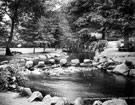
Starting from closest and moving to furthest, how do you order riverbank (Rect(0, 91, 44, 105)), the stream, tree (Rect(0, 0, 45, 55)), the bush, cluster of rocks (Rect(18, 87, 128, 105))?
cluster of rocks (Rect(18, 87, 128, 105)) < riverbank (Rect(0, 91, 44, 105)) < the stream < the bush < tree (Rect(0, 0, 45, 55))

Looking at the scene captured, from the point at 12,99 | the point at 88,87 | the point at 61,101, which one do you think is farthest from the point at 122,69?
the point at 12,99

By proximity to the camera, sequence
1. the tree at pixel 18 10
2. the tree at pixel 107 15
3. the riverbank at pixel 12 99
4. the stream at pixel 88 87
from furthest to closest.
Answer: the tree at pixel 18 10, the tree at pixel 107 15, the stream at pixel 88 87, the riverbank at pixel 12 99

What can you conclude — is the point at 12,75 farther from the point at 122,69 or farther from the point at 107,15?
the point at 107,15

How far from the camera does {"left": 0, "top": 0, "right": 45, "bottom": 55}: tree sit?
77.9 feet

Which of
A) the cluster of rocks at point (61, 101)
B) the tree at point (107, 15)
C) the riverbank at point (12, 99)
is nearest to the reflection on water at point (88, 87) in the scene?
the cluster of rocks at point (61, 101)

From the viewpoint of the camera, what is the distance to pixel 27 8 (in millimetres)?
25297

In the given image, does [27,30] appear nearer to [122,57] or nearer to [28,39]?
[28,39]

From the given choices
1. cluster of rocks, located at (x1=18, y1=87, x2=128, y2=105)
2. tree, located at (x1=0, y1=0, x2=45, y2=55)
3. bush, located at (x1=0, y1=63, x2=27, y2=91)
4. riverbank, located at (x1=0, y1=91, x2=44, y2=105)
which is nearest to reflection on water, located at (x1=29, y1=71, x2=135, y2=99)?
bush, located at (x1=0, y1=63, x2=27, y2=91)

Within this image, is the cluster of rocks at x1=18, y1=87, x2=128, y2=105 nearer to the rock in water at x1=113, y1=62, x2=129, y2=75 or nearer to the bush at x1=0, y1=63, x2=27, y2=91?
the bush at x1=0, y1=63, x2=27, y2=91

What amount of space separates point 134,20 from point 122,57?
341cm

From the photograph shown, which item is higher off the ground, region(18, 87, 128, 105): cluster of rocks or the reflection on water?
region(18, 87, 128, 105): cluster of rocks

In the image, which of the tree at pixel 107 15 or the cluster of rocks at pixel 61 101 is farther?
the tree at pixel 107 15

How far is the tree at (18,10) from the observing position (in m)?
23.8

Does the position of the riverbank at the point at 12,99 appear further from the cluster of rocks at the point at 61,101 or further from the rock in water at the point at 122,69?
the rock in water at the point at 122,69
